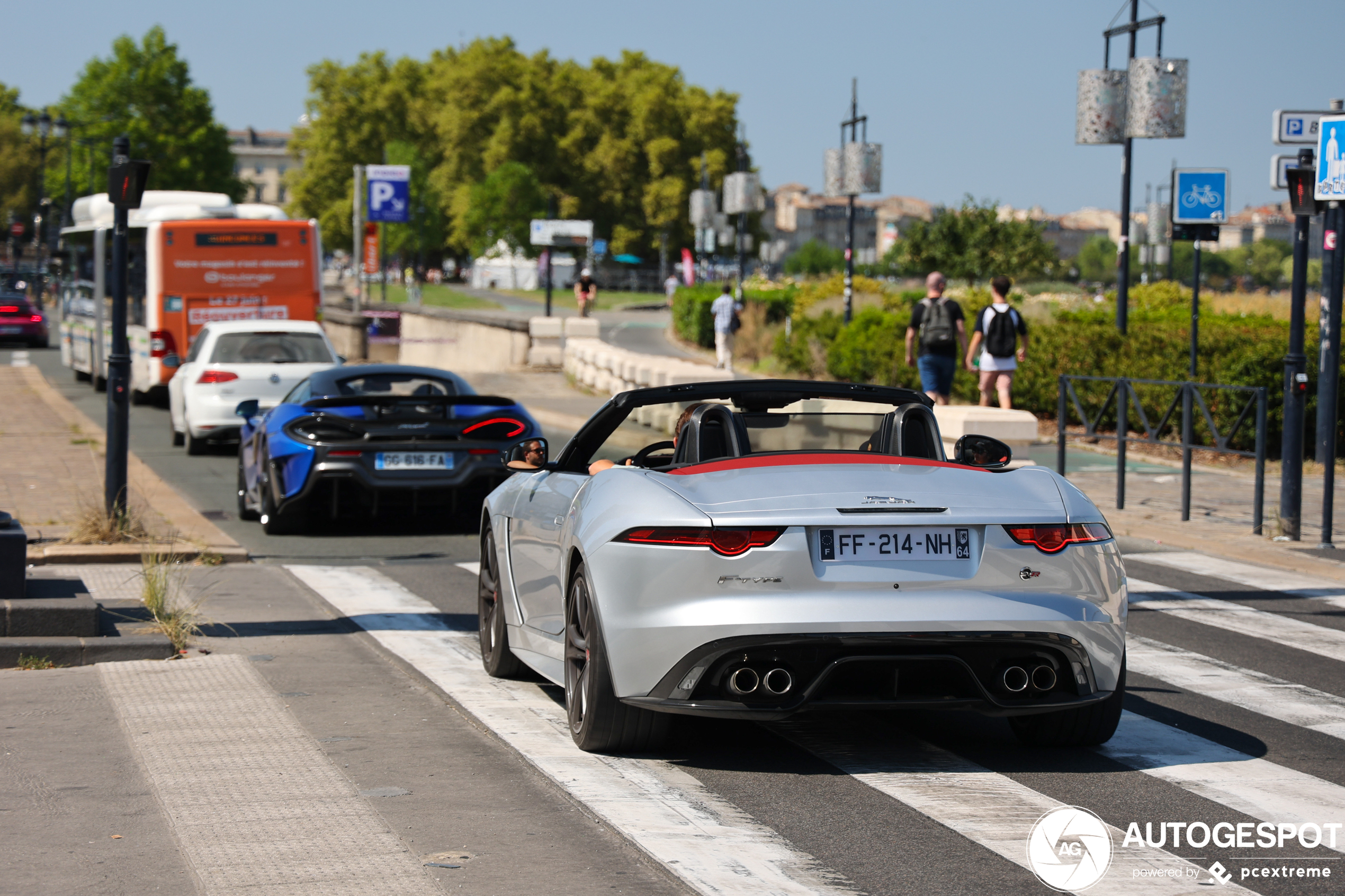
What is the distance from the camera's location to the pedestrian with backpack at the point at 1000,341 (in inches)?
725

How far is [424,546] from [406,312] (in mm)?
42874

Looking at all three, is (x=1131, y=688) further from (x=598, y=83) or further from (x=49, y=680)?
(x=598, y=83)

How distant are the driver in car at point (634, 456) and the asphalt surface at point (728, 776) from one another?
3.25 feet

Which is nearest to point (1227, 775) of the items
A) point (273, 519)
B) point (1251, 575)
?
point (1251, 575)

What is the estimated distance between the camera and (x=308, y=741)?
19.6 ft

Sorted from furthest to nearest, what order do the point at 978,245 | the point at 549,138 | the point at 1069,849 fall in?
the point at 549,138 < the point at 978,245 < the point at 1069,849

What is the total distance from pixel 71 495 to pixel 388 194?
112 ft

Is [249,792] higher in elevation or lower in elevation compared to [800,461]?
lower

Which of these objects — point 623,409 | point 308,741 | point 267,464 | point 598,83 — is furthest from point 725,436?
point 598,83

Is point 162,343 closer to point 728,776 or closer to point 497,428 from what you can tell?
point 497,428

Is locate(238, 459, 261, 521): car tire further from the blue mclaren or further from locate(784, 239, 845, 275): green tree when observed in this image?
locate(784, 239, 845, 275): green tree

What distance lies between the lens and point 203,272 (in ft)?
84.7

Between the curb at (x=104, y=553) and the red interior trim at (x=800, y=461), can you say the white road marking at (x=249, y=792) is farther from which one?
the curb at (x=104, y=553)

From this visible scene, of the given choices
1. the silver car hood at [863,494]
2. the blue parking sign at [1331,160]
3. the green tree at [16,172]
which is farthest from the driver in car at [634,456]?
the green tree at [16,172]
